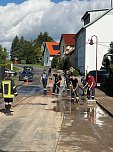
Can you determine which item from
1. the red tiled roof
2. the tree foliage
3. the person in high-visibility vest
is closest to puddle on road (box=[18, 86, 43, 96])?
the person in high-visibility vest

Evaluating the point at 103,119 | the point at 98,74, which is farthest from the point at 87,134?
the point at 98,74

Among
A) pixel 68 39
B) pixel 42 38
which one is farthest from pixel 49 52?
pixel 42 38

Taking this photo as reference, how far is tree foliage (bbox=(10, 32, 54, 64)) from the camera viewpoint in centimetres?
13782

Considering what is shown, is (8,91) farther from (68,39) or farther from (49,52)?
(49,52)

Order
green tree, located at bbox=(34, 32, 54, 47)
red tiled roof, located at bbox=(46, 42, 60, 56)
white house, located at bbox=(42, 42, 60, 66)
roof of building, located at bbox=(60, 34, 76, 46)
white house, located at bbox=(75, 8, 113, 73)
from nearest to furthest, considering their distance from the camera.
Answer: white house, located at bbox=(75, 8, 113, 73), roof of building, located at bbox=(60, 34, 76, 46), white house, located at bbox=(42, 42, 60, 66), red tiled roof, located at bbox=(46, 42, 60, 56), green tree, located at bbox=(34, 32, 54, 47)

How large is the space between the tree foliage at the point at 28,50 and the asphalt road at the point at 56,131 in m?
120

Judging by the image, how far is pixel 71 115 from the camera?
1691 cm

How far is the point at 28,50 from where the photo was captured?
138 metres

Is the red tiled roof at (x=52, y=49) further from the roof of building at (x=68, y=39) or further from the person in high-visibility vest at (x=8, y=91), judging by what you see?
the person in high-visibility vest at (x=8, y=91)

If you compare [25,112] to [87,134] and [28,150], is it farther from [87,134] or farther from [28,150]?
[28,150]

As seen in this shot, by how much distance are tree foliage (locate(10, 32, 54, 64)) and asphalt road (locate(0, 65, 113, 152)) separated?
12020 centimetres

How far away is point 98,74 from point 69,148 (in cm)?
3414

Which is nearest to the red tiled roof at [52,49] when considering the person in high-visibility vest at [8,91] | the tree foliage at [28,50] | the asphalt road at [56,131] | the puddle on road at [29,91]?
the tree foliage at [28,50]

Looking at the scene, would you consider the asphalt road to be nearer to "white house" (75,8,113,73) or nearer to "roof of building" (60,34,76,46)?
"white house" (75,8,113,73)
